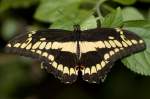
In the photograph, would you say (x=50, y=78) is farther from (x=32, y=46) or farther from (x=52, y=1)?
(x=32, y=46)

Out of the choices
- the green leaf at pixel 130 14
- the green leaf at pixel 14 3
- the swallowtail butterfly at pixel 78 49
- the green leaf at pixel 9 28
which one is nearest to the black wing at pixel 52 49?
the swallowtail butterfly at pixel 78 49

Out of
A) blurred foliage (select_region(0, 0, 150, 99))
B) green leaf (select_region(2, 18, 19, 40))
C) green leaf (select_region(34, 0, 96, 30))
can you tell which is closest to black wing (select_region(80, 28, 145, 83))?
green leaf (select_region(34, 0, 96, 30))

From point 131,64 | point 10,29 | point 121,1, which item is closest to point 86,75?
point 131,64

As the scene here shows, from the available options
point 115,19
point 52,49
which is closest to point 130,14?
point 115,19

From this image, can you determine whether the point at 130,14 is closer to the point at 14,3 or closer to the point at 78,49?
the point at 78,49

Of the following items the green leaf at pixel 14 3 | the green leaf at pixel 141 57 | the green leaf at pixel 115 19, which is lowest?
the green leaf at pixel 14 3

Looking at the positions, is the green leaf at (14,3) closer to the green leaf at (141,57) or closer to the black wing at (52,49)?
the black wing at (52,49)
